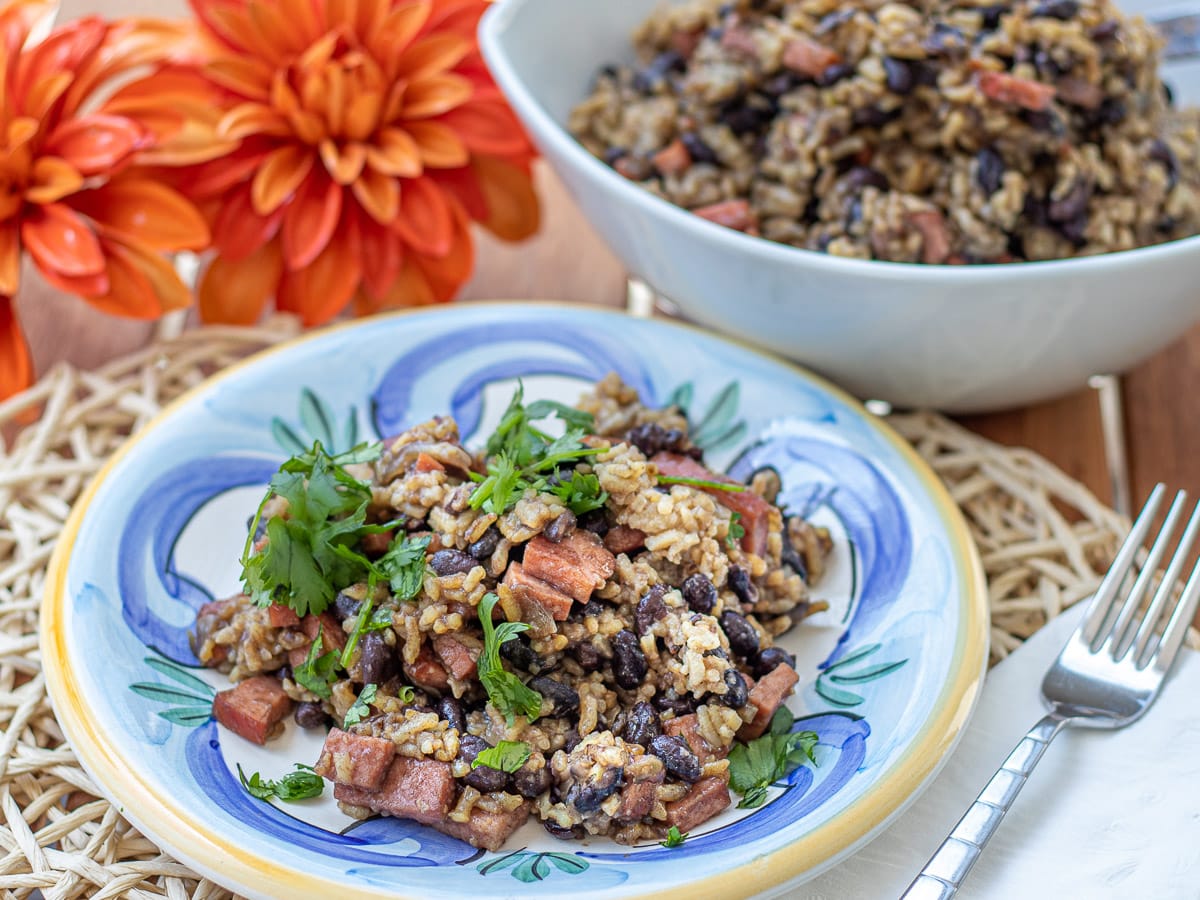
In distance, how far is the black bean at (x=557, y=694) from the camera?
6.71ft

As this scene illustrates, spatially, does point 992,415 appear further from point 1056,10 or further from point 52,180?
point 52,180

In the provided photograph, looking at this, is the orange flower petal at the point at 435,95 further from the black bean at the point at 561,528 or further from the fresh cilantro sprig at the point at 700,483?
the black bean at the point at 561,528

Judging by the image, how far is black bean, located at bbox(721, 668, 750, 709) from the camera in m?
2.04

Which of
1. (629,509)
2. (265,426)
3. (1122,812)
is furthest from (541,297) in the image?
(1122,812)

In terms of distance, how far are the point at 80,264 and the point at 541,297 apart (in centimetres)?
126

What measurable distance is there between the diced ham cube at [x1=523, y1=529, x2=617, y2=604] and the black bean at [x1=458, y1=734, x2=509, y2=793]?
0.93ft

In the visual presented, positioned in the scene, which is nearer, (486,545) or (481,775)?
(481,775)

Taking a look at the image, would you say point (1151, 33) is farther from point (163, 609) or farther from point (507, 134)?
point (163, 609)

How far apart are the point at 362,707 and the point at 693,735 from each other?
537mm

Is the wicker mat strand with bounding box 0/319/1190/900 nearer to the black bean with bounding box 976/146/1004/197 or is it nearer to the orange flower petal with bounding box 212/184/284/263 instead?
the orange flower petal with bounding box 212/184/284/263

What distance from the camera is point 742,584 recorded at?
2201mm

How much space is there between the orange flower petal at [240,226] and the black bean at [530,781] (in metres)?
1.69

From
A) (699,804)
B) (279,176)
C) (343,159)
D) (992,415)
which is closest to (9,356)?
(279,176)

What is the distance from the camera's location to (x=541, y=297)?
3568mm
